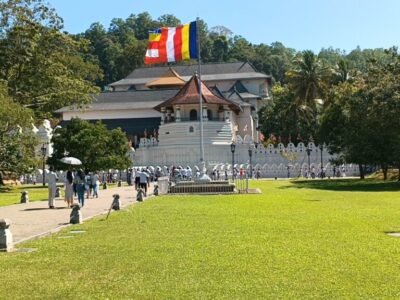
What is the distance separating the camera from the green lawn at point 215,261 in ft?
26.6

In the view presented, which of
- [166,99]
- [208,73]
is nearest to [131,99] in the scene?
[166,99]

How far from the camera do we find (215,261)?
10211mm

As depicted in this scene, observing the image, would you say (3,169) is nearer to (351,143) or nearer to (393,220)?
(351,143)

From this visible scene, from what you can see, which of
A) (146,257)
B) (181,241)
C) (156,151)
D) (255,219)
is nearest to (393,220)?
(255,219)

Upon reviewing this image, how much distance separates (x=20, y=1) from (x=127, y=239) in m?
36.8

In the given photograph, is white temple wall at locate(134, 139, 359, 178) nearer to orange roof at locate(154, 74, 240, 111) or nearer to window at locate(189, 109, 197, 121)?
window at locate(189, 109, 197, 121)

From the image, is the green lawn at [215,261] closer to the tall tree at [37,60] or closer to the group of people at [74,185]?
the group of people at [74,185]

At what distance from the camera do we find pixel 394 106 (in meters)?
36.8

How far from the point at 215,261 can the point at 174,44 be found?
28110 millimetres

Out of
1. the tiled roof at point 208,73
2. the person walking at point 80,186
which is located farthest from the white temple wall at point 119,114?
the person walking at point 80,186

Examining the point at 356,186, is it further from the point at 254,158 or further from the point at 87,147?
the point at 254,158

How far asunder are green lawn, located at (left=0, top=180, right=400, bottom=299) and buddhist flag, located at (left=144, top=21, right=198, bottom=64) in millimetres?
20523

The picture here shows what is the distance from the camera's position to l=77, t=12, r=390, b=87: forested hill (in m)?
129

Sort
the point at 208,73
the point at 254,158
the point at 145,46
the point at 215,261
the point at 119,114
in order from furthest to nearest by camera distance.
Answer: the point at 145,46 < the point at 208,73 < the point at 119,114 < the point at 254,158 < the point at 215,261
